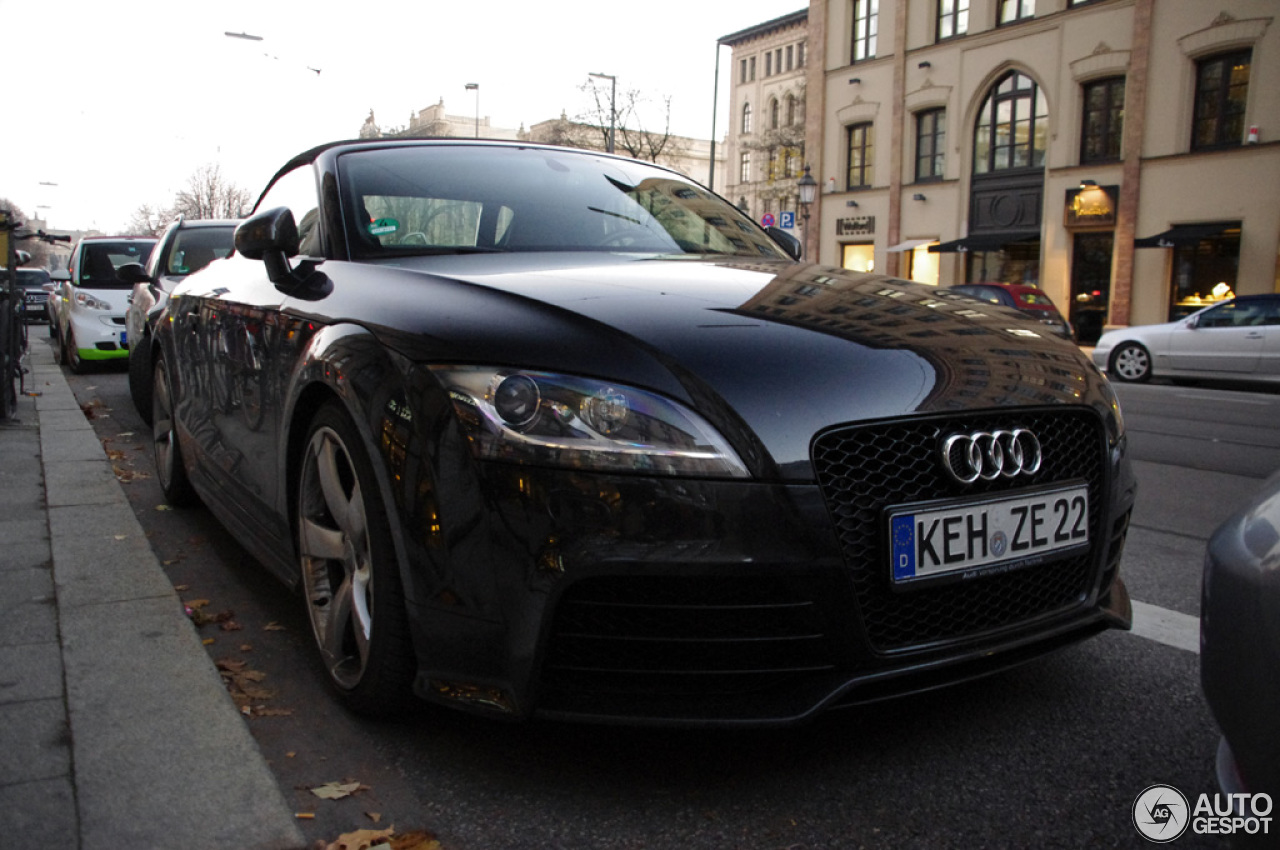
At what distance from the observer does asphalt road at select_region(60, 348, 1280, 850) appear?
212cm

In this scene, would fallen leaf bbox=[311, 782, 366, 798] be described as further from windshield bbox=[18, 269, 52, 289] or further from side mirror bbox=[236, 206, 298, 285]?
windshield bbox=[18, 269, 52, 289]

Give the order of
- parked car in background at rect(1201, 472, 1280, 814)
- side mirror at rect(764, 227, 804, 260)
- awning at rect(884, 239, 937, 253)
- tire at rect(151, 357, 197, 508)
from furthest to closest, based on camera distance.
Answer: awning at rect(884, 239, 937, 253), tire at rect(151, 357, 197, 508), side mirror at rect(764, 227, 804, 260), parked car in background at rect(1201, 472, 1280, 814)

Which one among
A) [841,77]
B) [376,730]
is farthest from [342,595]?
[841,77]

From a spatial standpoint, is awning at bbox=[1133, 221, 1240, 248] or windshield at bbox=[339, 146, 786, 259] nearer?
windshield at bbox=[339, 146, 786, 259]

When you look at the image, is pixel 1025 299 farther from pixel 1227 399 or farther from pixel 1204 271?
pixel 1204 271

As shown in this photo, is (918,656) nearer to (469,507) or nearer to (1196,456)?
(469,507)

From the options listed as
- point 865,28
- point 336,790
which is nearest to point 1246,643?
point 336,790

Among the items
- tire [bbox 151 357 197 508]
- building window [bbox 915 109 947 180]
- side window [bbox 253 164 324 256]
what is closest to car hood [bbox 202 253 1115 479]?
side window [bbox 253 164 324 256]

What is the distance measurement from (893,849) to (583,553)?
2.66 feet

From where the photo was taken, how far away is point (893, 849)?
2.04 metres

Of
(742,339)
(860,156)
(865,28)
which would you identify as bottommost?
(742,339)

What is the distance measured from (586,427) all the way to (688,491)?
230 mm

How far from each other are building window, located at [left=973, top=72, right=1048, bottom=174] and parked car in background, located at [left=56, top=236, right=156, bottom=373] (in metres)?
21.8

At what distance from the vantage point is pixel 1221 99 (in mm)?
23516
